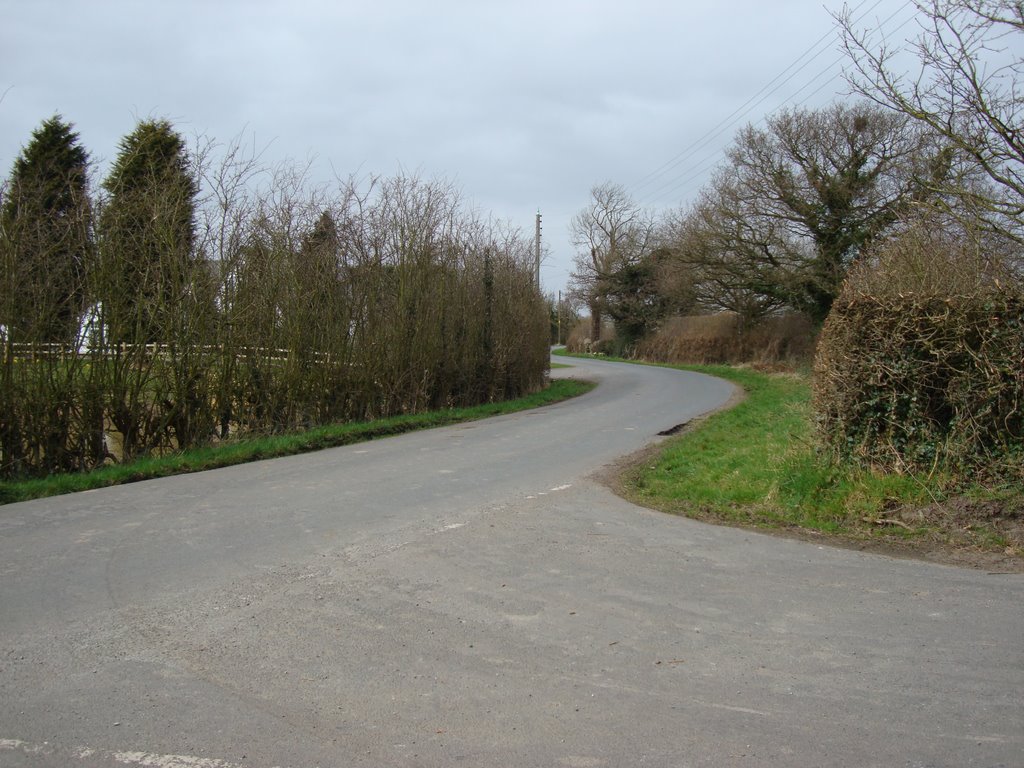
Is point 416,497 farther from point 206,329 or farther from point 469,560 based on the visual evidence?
point 206,329

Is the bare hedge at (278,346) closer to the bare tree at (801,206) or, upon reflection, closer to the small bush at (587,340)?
the bare tree at (801,206)

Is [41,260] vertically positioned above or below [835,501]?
above

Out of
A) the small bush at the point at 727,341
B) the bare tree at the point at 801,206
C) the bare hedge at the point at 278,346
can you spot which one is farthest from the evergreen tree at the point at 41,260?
the small bush at the point at 727,341

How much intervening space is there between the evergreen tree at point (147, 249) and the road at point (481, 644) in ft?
13.8

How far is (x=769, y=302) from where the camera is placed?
3938 cm

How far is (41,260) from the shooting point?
34.0 feet

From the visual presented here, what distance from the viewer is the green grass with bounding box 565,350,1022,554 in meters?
7.24

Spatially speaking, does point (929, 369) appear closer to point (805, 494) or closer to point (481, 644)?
point (805, 494)

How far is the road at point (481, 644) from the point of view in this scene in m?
3.55

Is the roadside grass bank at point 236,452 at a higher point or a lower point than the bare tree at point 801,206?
lower

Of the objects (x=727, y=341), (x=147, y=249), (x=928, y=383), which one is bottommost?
(x=928, y=383)

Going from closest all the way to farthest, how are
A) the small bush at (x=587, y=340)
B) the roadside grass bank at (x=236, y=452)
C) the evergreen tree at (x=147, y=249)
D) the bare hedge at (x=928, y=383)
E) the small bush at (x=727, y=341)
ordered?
the bare hedge at (x=928, y=383), the roadside grass bank at (x=236, y=452), the evergreen tree at (x=147, y=249), the small bush at (x=727, y=341), the small bush at (x=587, y=340)

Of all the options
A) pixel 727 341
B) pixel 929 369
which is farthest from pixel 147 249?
pixel 727 341

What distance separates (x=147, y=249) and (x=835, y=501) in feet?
34.3
